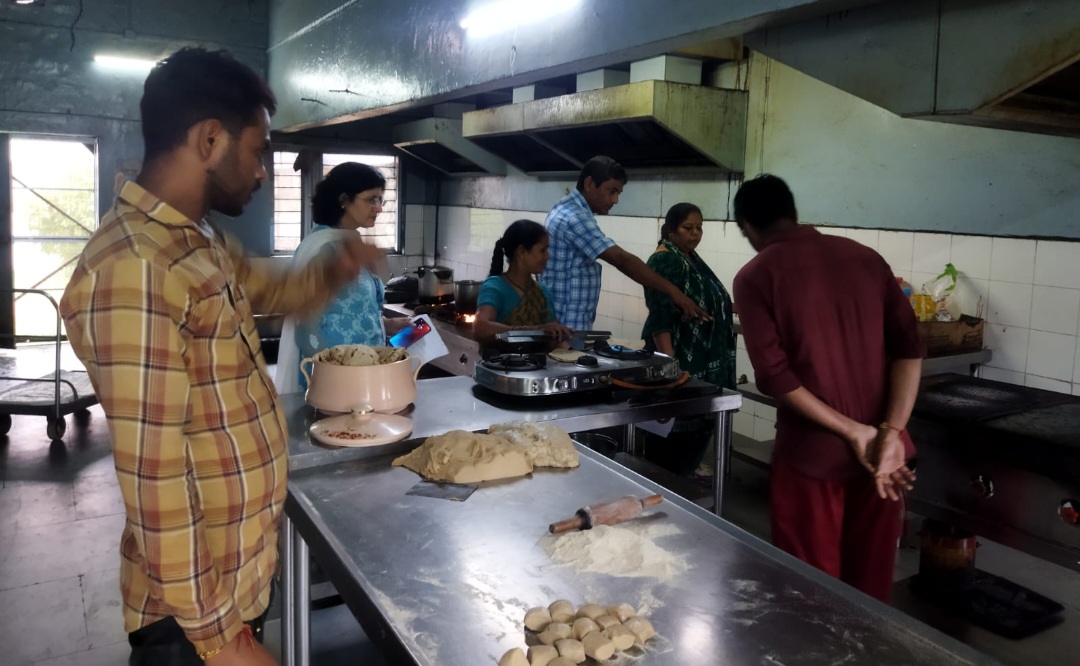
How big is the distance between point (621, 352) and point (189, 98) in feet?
5.02

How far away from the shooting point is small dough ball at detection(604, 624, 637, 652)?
3.55 ft

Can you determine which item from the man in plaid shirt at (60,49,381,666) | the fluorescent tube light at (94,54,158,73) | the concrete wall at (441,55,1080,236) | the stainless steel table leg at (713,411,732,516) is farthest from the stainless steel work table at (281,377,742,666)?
the fluorescent tube light at (94,54,158,73)

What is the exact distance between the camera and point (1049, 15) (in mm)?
1792

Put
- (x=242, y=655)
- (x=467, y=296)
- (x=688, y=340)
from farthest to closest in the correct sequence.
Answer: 1. (x=467, y=296)
2. (x=688, y=340)
3. (x=242, y=655)

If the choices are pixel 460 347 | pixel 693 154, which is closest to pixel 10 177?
pixel 460 347

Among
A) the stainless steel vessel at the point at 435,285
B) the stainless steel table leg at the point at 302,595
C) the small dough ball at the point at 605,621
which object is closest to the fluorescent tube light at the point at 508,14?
the stainless steel table leg at the point at 302,595

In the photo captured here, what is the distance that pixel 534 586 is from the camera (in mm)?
1276

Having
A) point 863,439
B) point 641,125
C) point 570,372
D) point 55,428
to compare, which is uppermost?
point 641,125

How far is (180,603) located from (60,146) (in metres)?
7.31

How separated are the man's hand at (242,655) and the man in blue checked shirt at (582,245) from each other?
222 cm

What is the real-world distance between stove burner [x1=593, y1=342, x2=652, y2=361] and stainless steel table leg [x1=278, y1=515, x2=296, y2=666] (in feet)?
3.64

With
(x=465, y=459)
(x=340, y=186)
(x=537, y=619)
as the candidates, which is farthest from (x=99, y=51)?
(x=537, y=619)

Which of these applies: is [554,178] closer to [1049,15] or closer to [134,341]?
[1049,15]

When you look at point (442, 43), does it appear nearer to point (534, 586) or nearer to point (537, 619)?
point (534, 586)
